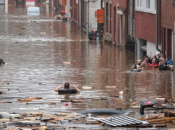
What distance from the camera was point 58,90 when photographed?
24641 mm

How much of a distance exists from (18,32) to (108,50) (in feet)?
67.1

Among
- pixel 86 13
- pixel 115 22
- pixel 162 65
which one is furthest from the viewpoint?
pixel 86 13

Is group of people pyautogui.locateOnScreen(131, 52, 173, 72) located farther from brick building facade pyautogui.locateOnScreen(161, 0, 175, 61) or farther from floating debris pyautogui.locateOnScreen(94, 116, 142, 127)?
floating debris pyautogui.locateOnScreen(94, 116, 142, 127)

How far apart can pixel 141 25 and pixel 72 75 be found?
1287 cm

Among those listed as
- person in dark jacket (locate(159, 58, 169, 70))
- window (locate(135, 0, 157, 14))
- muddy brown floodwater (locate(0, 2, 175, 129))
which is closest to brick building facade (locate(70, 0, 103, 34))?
muddy brown floodwater (locate(0, 2, 175, 129))

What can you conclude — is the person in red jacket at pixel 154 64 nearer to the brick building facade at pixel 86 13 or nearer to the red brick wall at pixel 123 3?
the red brick wall at pixel 123 3

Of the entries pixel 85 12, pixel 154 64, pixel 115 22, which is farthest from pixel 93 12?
pixel 154 64

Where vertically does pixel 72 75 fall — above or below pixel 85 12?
below

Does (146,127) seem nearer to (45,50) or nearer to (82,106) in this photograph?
(82,106)

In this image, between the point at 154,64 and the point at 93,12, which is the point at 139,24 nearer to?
the point at 154,64

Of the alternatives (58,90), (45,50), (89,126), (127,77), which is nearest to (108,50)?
(45,50)

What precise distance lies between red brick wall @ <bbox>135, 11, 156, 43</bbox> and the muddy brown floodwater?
1.63m

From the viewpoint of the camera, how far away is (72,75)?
31922 millimetres

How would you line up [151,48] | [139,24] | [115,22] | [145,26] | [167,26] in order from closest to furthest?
1. [167,26]
2. [151,48]
3. [145,26]
4. [139,24]
5. [115,22]
